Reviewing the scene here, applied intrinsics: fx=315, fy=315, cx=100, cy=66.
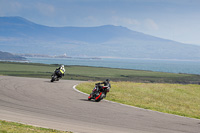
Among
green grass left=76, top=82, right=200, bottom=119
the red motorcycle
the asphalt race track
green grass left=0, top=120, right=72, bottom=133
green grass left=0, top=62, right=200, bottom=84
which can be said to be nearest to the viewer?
green grass left=0, top=120, right=72, bottom=133

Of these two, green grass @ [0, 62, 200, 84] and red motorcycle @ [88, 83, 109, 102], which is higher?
red motorcycle @ [88, 83, 109, 102]

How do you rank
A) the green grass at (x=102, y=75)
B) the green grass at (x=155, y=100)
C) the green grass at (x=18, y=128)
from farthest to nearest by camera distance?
the green grass at (x=102, y=75), the green grass at (x=155, y=100), the green grass at (x=18, y=128)

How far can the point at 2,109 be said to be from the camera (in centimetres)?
1440

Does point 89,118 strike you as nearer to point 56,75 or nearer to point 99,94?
point 99,94

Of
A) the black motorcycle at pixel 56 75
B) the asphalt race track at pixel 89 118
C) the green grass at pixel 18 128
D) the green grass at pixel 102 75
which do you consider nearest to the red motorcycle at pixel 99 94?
the asphalt race track at pixel 89 118

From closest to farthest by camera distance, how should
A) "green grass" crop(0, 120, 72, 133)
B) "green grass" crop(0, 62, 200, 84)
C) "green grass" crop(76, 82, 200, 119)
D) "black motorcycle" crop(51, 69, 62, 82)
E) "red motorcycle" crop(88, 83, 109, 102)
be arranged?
"green grass" crop(0, 120, 72, 133) < "red motorcycle" crop(88, 83, 109, 102) < "green grass" crop(76, 82, 200, 119) < "black motorcycle" crop(51, 69, 62, 82) < "green grass" crop(0, 62, 200, 84)

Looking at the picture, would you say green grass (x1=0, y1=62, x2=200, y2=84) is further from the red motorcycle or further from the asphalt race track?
the asphalt race track

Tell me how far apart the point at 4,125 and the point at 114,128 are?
412 cm

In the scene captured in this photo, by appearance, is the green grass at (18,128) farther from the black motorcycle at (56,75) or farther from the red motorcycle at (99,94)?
the black motorcycle at (56,75)

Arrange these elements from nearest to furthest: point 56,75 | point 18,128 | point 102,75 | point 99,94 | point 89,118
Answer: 1. point 18,128
2. point 89,118
3. point 99,94
4. point 56,75
5. point 102,75

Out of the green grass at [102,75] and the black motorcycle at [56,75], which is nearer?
the black motorcycle at [56,75]

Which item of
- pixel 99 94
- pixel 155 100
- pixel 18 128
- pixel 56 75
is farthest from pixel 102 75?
pixel 18 128

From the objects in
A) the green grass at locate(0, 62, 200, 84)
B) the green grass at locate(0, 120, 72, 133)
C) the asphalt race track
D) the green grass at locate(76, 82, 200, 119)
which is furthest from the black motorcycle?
the green grass at locate(0, 62, 200, 84)

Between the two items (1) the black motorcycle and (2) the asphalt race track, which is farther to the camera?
(1) the black motorcycle
